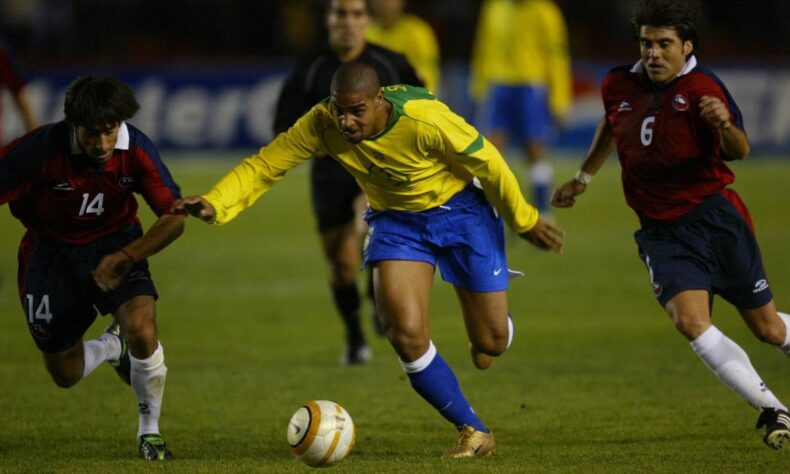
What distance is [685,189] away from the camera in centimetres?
652

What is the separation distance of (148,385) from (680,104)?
298cm

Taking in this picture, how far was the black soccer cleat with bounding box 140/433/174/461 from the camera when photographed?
6367mm

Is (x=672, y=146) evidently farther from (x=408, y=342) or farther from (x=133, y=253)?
(x=133, y=253)

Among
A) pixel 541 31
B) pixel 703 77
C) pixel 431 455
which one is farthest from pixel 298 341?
pixel 541 31

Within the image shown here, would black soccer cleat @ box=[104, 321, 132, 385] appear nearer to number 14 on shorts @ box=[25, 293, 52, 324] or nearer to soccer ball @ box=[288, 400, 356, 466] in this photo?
number 14 on shorts @ box=[25, 293, 52, 324]

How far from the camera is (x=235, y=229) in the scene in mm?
17766

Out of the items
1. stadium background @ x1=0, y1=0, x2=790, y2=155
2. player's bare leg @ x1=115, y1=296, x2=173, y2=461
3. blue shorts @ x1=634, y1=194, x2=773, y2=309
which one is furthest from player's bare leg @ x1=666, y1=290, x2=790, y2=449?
stadium background @ x1=0, y1=0, x2=790, y2=155

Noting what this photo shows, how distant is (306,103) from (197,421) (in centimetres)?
288

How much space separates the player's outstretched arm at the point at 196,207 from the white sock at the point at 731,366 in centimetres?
238

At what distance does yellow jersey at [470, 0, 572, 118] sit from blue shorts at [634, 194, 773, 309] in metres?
9.53

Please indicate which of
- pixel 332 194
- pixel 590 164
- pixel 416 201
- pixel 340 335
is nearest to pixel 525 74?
pixel 340 335

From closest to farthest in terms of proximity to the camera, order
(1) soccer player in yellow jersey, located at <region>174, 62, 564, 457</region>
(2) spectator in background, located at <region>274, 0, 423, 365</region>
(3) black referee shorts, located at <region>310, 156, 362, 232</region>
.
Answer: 1. (1) soccer player in yellow jersey, located at <region>174, 62, 564, 457</region>
2. (2) spectator in background, located at <region>274, 0, 423, 365</region>
3. (3) black referee shorts, located at <region>310, 156, 362, 232</region>

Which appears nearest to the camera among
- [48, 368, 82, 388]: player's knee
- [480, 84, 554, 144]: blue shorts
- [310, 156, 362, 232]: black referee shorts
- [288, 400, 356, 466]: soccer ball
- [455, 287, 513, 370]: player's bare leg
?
[288, 400, 356, 466]: soccer ball

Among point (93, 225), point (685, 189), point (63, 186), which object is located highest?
point (685, 189)
